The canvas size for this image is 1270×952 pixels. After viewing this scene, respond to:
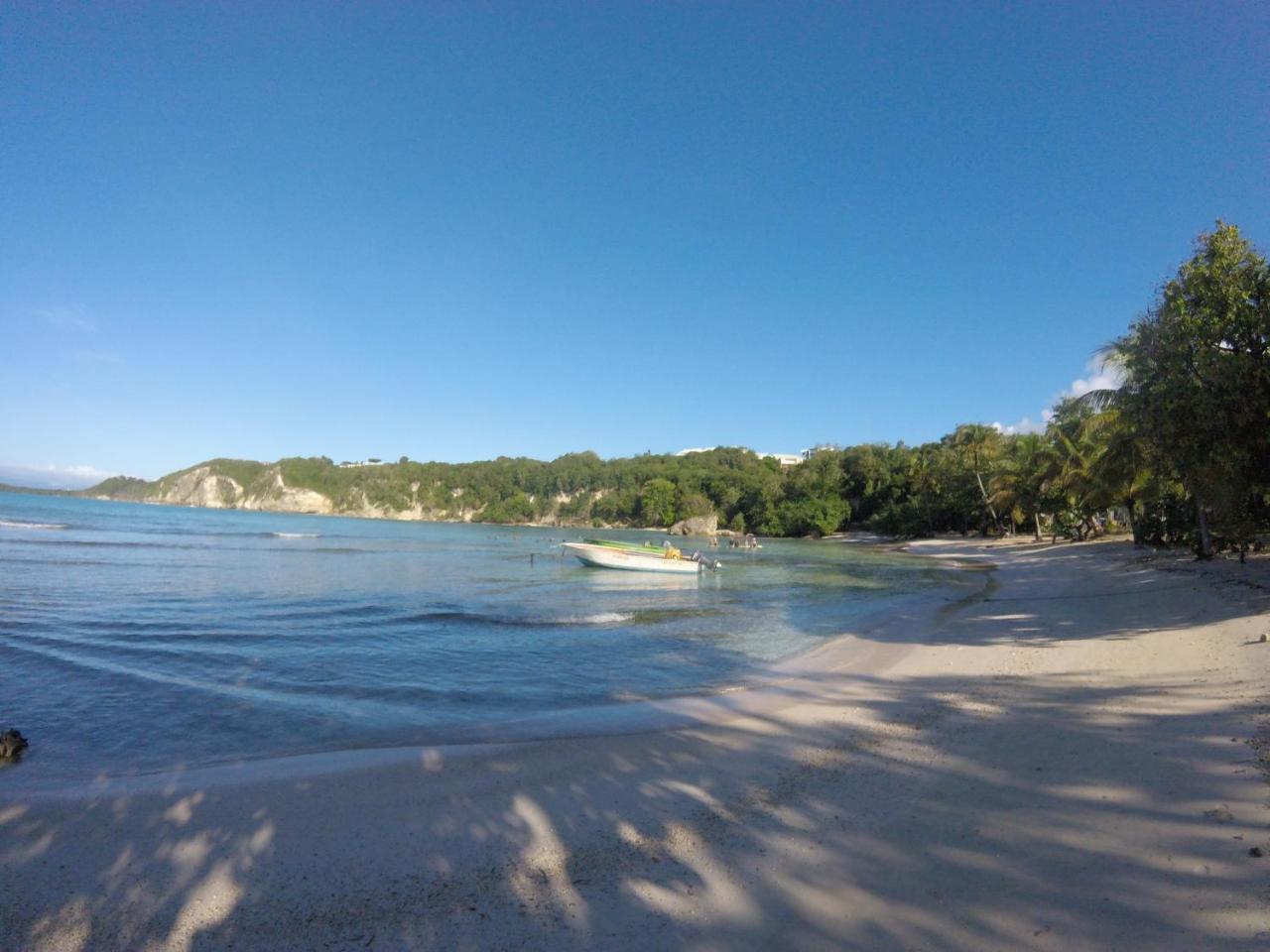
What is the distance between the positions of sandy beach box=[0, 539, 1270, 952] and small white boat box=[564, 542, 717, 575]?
90.6 ft

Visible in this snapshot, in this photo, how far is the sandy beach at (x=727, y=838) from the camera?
→ 3.58m

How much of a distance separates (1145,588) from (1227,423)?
23.8ft

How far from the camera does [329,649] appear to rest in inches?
509

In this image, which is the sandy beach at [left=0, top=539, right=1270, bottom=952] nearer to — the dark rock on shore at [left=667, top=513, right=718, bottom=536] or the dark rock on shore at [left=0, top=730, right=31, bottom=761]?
the dark rock on shore at [left=0, top=730, right=31, bottom=761]

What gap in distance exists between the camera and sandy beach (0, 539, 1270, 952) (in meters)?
3.58

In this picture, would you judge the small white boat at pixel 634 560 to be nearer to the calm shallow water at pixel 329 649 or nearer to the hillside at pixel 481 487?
the calm shallow water at pixel 329 649

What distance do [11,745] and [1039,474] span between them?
46.3m

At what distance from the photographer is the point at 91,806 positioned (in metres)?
5.57

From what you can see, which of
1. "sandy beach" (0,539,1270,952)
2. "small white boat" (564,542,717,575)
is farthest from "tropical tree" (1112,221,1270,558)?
"small white boat" (564,542,717,575)

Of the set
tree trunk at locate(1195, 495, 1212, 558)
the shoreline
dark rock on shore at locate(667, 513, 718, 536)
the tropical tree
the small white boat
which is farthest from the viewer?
dark rock on shore at locate(667, 513, 718, 536)

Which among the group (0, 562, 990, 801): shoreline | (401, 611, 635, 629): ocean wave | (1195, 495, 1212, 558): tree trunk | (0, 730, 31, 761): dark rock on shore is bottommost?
(401, 611, 635, 629): ocean wave

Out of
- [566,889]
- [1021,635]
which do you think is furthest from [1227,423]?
[566,889]

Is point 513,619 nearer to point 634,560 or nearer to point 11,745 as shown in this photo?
point 11,745

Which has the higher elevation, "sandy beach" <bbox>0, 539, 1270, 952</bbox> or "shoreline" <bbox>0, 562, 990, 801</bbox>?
"sandy beach" <bbox>0, 539, 1270, 952</bbox>
